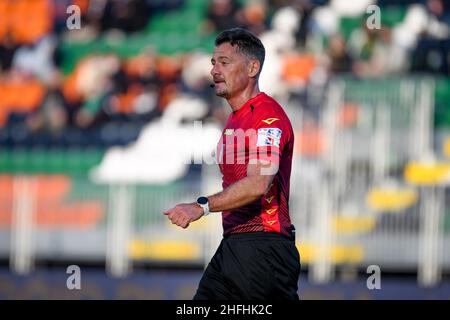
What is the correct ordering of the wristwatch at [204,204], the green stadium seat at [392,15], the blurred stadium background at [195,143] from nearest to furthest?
the wristwatch at [204,204], the blurred stadium background at [195,143], the green stadium seat at [392,15]

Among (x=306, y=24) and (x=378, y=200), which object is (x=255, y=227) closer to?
(x=378, y=200)

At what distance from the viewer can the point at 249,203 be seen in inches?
227

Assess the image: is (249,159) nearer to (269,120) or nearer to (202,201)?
(269,120)

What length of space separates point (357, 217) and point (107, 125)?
3.84 meters

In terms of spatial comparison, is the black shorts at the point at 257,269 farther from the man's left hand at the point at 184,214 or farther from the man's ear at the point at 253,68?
the man's ear at the point at 253,68

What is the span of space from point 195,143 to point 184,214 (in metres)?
8.43

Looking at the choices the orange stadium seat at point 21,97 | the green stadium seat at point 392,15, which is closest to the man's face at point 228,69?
the green stadium seat at point 392,15

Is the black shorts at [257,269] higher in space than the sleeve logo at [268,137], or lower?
lower

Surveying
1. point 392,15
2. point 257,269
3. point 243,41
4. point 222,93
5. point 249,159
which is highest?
point 392,15

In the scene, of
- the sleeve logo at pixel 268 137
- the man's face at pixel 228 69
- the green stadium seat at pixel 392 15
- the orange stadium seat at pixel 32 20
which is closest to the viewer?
the sleeve logo at pixel 268 137

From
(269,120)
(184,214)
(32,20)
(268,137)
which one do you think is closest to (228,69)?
(269,120)

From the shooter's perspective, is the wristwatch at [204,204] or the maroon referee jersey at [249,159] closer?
the wristwatch at [204,204]

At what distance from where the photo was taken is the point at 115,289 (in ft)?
42.8

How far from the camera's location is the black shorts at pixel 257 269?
594cm
